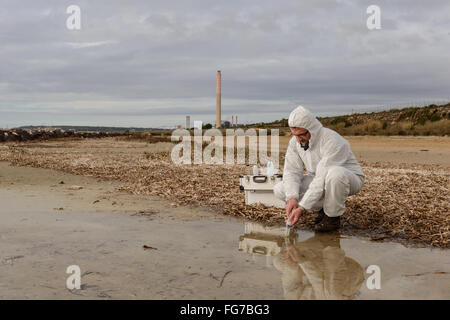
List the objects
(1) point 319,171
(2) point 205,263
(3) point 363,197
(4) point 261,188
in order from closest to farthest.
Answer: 1. (2) point 205,263
2. (1) point 319,171
3. (4) point 261,188
4. (3) point 363,197

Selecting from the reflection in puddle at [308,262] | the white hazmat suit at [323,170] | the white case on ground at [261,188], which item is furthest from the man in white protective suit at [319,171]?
the white case on ground at [261,188]

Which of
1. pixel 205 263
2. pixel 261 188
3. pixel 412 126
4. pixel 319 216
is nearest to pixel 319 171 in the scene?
pixel 319 216

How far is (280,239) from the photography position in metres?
5.61

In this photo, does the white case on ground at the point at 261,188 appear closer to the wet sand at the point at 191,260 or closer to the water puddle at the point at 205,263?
the wet sand at the point at 191,260

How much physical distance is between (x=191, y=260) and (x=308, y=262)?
3.98ft

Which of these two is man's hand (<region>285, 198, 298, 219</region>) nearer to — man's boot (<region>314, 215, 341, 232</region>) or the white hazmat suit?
the white hazmat suit

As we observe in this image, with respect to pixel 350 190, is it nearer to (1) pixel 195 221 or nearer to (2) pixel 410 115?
(1) pixel 195 221

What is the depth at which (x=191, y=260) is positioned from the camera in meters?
4.64

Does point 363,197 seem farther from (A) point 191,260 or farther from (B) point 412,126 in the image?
(B) point 412,126

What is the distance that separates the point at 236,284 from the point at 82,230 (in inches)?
114

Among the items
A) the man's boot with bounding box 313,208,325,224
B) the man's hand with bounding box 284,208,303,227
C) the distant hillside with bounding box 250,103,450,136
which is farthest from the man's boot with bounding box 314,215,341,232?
the distant hillside with bounding box 250,103,450,136

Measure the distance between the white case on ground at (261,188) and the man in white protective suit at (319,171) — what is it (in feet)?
3.58

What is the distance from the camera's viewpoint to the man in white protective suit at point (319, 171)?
5438mm

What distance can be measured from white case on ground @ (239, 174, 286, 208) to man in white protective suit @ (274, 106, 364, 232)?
109cm
